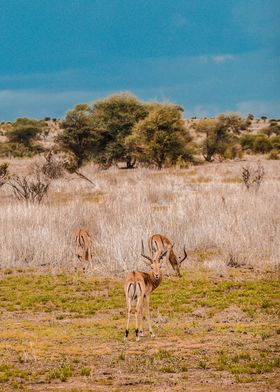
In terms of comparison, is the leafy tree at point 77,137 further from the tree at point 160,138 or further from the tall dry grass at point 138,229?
the tall dry grass at point 138,229

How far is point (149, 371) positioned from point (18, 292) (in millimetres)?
7093

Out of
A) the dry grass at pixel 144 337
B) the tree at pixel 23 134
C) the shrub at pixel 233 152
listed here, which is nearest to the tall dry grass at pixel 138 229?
the dry grass at pixel 144 337

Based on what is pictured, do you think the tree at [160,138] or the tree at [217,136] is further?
the tree at [217,136]

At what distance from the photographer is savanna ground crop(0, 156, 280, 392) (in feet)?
29.3

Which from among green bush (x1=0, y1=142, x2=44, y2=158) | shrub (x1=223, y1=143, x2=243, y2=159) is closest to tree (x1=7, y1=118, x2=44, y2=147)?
green bush (x1=0, y1=142, x2=44, y2=158)

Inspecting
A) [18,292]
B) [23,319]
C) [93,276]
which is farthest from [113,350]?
[93,276]

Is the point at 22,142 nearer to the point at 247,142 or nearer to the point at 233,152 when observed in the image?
the point at 247,142

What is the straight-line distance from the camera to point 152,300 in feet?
45.2

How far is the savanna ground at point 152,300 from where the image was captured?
29.3 ft

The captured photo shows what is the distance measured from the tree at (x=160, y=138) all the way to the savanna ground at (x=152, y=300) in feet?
66.0

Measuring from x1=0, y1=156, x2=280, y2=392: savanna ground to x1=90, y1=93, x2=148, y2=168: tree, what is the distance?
24424mm

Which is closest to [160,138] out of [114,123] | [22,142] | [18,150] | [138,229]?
[114,123]

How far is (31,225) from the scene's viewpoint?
21312mm

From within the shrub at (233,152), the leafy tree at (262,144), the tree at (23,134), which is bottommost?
the shrub at (233,152)
